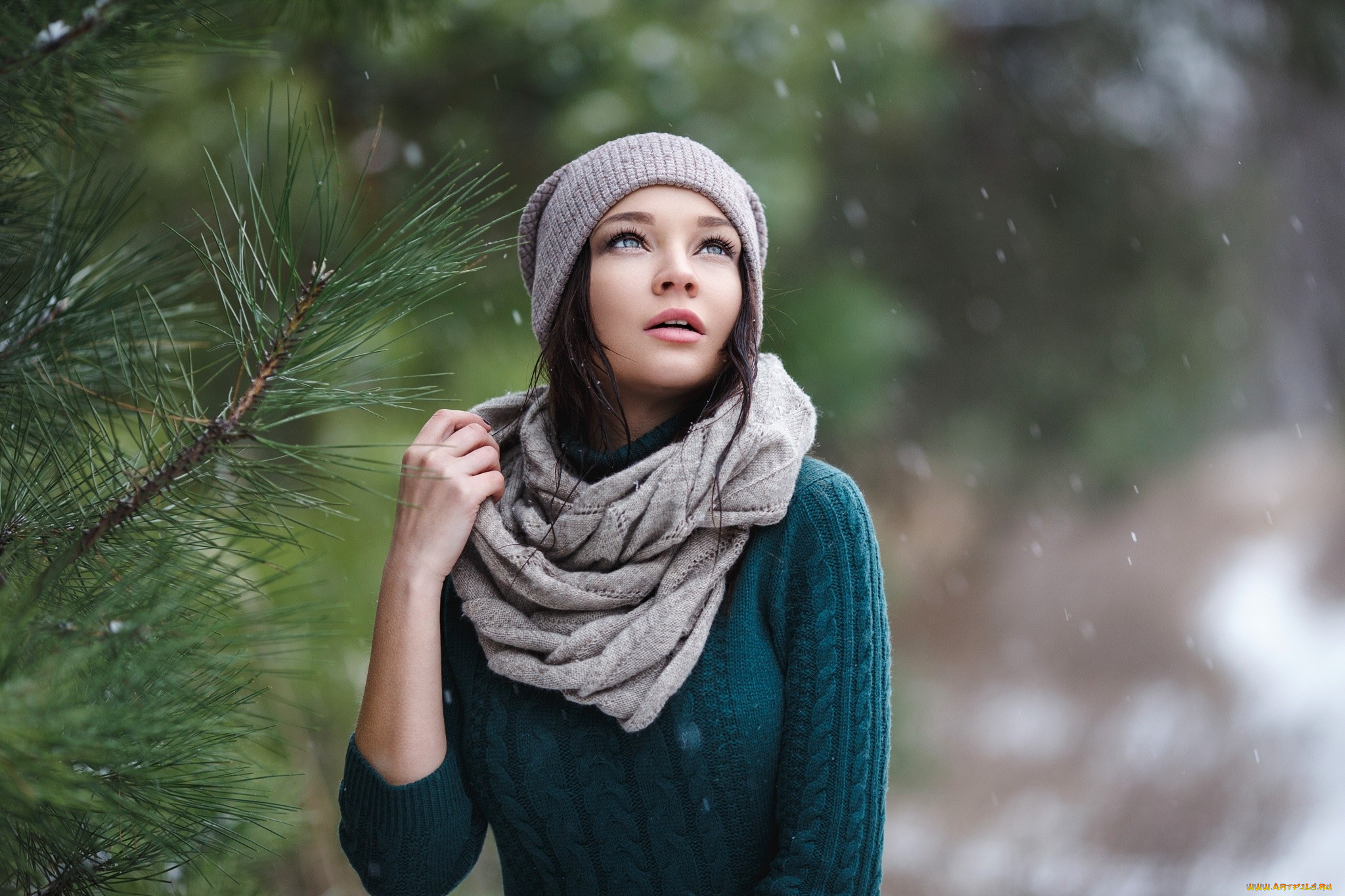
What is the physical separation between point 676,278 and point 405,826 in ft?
1.75

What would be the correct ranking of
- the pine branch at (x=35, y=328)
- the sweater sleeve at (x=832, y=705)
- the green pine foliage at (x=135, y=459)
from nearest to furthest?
the green pine foliage at (x=135, y=459) → the pine branch at (x=35, y=328) → the sweater sleeve at (x=832, y=705)

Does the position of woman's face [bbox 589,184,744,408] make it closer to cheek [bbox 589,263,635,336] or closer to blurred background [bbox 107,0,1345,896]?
cheek [bbox 589,263,635,336]

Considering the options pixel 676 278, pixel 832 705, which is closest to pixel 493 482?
pixel 676 278

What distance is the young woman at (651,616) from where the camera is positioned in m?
0.83

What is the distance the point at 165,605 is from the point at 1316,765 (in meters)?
3.98

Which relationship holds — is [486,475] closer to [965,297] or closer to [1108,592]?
[965,297]

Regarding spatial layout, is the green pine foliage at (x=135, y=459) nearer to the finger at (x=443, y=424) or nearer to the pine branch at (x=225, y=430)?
the pine branch at (x=225, y=430)

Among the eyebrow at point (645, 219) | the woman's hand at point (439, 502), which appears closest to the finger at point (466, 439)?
the woman's hand at point (439, 502)

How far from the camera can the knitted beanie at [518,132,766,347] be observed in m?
0.86

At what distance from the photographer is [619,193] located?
2.83 feet

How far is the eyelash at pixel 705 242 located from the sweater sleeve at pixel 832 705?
22cm

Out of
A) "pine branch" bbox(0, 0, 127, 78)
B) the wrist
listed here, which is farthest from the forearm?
"pine branch" bbox(0, 0, 127, 78)

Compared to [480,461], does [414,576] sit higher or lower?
lower

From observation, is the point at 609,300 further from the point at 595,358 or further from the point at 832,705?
the point at 832,705
